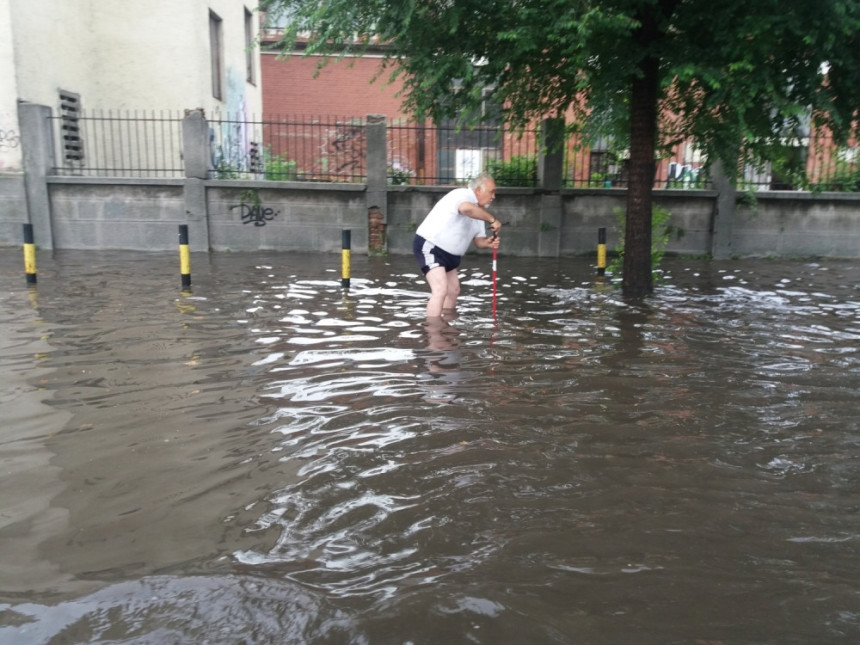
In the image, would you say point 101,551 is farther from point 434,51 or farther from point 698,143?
point 698,143

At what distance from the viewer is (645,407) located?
16.6 ft

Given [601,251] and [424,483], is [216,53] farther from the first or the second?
[424,483]

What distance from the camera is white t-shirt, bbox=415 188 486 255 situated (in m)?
7.78

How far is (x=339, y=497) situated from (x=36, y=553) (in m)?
1.26

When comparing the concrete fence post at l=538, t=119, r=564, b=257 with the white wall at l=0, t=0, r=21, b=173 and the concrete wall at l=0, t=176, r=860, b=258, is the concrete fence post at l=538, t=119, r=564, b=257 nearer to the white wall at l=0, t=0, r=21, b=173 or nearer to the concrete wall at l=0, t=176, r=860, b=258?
the concrete wall at l=0, t=176, r=860, b=258

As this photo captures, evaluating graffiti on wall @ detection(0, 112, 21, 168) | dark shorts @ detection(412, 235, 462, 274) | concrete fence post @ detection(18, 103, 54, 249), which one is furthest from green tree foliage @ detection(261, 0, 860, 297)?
graffiti on wall @ detection(0, 112, 21, 168)

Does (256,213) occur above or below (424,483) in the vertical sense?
above

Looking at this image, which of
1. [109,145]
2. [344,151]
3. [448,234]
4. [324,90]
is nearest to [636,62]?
[448,234]

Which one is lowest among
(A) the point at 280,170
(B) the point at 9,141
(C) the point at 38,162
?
(A) the point at 280,170

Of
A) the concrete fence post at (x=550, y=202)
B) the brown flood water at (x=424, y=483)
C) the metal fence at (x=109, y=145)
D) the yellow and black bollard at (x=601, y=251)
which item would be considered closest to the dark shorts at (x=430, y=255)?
the brown flood water at (x=424, y=483)

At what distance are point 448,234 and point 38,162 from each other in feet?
33.1

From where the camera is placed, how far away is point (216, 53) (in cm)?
2044

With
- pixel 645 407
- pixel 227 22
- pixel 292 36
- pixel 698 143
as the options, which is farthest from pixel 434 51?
pixel 227 22

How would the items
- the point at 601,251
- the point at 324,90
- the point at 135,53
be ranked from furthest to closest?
1. the point at 324,90
2. the point at 135,53
3. the point at 601,251
